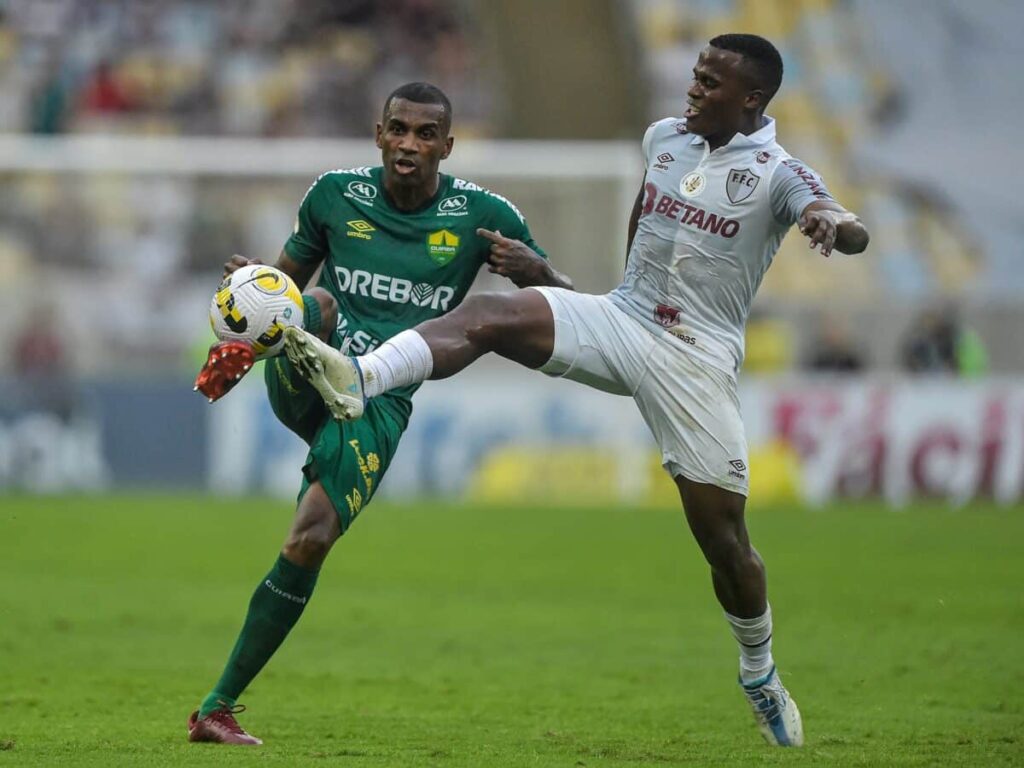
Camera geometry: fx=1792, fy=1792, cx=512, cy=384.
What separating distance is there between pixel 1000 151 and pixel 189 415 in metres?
16.4

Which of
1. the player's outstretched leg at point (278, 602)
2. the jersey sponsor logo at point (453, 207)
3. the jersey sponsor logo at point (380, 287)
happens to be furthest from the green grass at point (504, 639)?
the jersey sponsor logo at point (453, 207)

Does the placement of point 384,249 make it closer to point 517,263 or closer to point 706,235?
point 517,263

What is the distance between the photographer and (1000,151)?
31625 mm

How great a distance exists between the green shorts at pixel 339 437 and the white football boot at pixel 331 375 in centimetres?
47

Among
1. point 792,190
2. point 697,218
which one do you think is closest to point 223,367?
point 697,218

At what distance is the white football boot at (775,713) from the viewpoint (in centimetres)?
785

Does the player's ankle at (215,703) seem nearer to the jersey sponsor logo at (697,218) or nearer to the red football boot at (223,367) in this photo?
the red football boot at (223,367)

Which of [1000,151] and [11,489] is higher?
[1000,151]

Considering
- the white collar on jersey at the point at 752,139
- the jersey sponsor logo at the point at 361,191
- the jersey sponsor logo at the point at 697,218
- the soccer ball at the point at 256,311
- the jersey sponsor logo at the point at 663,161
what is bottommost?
the soccer ball at the point at 256,311

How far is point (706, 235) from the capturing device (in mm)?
7793

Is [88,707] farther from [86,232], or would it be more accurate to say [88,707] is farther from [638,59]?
[638,59]

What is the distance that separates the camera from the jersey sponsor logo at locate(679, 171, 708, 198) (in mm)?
7805

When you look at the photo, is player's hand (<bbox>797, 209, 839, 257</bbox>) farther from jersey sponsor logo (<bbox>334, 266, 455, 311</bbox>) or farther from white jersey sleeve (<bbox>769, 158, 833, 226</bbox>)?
jersey sponsor logo (<bbox>334, 266, 455, 311</bbox>)

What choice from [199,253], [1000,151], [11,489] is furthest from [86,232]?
[1000,151]
